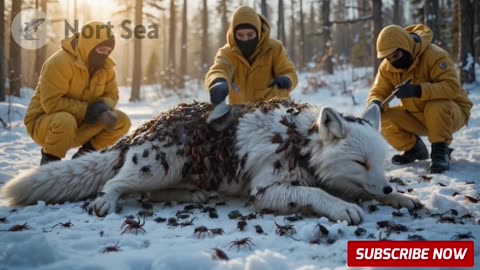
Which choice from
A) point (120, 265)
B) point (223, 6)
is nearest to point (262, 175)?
point (120, 265)

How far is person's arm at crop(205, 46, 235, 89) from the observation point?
4.41 meters

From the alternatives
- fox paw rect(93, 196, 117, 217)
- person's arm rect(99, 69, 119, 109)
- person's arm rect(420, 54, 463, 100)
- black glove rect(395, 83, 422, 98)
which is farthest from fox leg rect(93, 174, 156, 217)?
person's arm rect(420, 54, 463, 100)

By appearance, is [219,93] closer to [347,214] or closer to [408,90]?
[347,214]

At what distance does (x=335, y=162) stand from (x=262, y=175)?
1.97ft

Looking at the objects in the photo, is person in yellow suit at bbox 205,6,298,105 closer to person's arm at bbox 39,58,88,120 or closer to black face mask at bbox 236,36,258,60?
black face mask at bbox 236,36,258,60

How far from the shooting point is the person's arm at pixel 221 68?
4414 millimetres

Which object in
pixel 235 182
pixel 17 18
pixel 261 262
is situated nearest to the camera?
pixel 261 262

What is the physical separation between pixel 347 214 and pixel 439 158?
2326 mm

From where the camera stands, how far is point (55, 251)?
205cm

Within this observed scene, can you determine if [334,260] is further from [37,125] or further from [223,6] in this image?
[223,6]

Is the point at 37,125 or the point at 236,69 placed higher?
the point at 236,69

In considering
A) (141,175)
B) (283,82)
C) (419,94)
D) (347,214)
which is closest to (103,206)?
(141,175)

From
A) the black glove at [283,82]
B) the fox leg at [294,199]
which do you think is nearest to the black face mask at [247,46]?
the black glove at [283,82]

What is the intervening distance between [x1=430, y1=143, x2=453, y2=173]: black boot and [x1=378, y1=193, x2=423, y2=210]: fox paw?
4.76 feet
